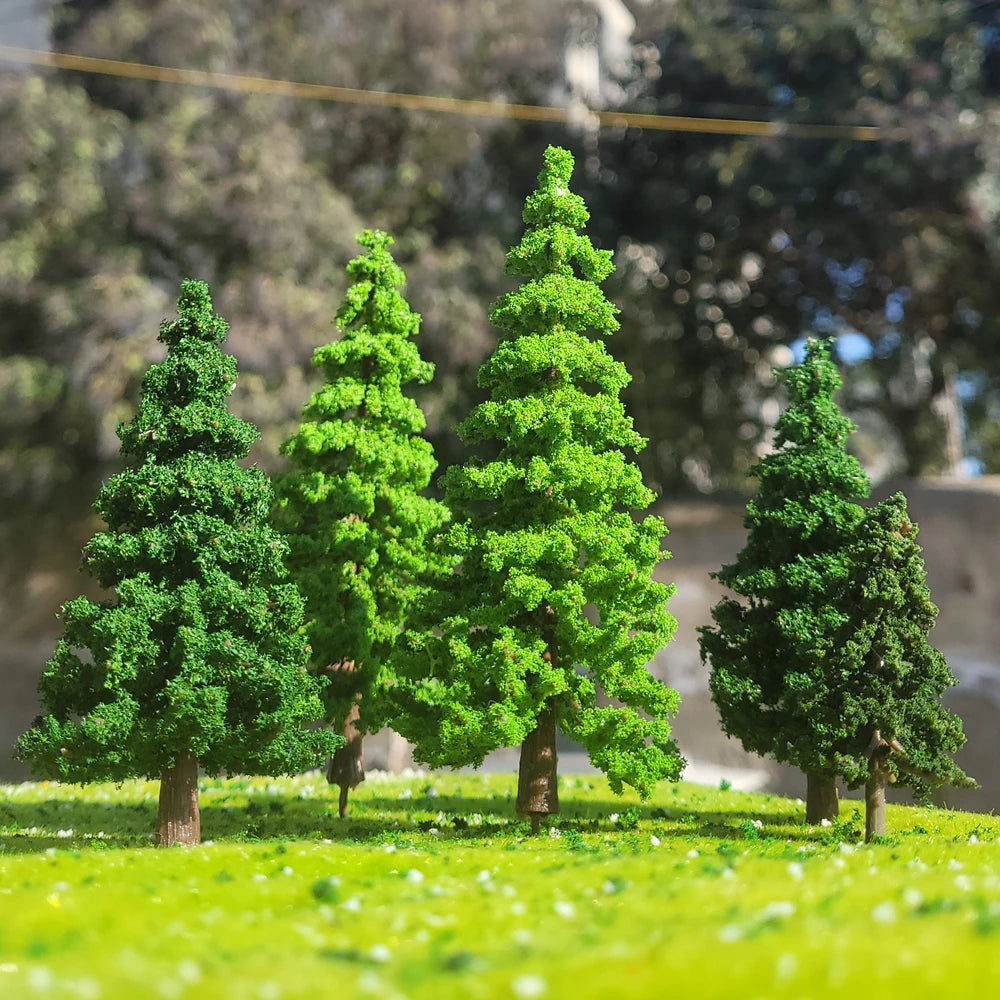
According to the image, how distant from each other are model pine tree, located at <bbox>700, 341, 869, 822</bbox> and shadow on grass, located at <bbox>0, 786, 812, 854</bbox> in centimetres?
175

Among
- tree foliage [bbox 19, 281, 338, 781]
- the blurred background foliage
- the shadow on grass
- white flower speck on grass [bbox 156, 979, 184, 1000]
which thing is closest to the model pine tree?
the shadow on grass

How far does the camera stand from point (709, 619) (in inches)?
1646

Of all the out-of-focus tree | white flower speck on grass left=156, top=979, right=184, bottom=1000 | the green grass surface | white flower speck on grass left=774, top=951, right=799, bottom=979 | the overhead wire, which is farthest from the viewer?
the out-of-focus tree

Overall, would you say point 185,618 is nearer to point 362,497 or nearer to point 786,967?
point 362,497

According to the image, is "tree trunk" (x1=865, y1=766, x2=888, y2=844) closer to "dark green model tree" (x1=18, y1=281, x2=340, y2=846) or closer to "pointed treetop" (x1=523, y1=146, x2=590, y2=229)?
"dark green model tree" (x1=18, y1=281, x2=340, y2=846)

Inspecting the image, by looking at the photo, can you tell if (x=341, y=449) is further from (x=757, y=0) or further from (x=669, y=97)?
(x=757, y=0)

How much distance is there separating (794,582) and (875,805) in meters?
3.98

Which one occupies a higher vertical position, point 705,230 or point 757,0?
point 757,0

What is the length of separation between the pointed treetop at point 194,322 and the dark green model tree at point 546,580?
178 inches

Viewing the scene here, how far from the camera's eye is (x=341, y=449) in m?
22.0

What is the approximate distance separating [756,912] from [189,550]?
35.4ft

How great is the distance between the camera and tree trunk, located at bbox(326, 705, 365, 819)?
72.8 feet

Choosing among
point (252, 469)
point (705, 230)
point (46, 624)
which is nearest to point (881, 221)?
point (705, 230)

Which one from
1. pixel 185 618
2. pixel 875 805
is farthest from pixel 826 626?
pixel 185 618
